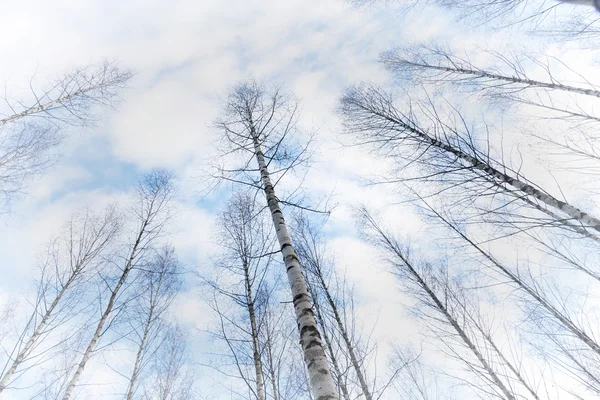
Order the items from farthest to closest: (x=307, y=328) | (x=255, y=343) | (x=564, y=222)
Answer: (x=255, y=343), (x=564, y=222), (x=307, y=328)

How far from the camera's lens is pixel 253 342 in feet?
16.2

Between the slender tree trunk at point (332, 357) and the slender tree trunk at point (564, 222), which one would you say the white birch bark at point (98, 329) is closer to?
the slender tree trunk at point (332, 357)

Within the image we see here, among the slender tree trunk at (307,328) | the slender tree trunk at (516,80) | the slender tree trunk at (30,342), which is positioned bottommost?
the slender tree trunk at (307,328)

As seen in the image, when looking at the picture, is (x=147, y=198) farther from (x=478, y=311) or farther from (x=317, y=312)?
(x=478, y=311)

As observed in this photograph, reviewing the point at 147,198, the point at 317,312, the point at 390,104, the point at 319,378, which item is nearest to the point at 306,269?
the point at 317,312

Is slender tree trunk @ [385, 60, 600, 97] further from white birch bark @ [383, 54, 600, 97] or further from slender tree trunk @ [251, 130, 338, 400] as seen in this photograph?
slender tree trunk @ [251, 130, 338, 400]

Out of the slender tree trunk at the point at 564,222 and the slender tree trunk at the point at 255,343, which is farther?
the slender tree trunk at the point at 255,343

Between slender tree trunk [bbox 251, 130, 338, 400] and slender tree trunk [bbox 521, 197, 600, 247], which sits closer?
slender tree trunk [bbox 251, 130, 338, 400]

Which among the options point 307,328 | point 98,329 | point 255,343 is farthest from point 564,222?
point 98,329

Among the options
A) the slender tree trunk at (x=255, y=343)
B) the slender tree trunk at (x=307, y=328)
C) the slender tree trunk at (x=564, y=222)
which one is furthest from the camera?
the slender tree trunk at (x=255, y=343)

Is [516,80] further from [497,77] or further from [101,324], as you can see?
[101,324]

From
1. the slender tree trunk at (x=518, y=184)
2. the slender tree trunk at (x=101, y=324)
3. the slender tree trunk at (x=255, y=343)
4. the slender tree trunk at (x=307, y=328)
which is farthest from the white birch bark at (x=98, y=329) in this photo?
the slender tree trunk at (x=518, y=184)

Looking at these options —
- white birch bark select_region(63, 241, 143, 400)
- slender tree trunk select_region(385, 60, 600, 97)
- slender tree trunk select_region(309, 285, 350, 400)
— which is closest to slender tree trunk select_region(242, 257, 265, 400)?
slender tree trunk select_region(309, 285, 350, 400)

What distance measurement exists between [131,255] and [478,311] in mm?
9780
